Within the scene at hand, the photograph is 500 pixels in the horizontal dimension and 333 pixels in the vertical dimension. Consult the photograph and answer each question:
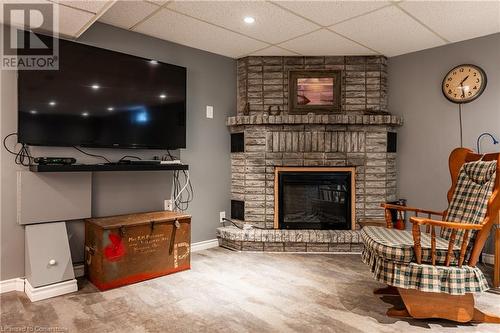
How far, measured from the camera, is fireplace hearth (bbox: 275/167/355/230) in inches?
152

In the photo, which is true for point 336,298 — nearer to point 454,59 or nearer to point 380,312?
point 380,312

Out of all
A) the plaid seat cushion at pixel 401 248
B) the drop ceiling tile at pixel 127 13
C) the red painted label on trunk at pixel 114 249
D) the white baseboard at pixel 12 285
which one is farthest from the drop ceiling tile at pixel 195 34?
the white baseboard at pixel 12 285

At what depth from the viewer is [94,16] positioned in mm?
2404

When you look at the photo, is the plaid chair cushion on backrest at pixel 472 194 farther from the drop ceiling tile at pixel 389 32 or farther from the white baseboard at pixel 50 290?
the white baseboard at pixel 50 290

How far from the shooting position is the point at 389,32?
126 inches

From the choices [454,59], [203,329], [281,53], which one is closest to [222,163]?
[281,53]

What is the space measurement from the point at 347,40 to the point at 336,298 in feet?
8.16

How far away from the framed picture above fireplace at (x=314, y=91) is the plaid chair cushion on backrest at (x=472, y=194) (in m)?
1.72

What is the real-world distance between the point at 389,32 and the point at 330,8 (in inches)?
34.6

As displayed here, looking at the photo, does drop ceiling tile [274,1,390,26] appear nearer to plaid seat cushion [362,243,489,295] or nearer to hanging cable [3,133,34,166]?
plaid seat cushion [362,243,489,295]

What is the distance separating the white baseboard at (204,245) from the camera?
3717mm

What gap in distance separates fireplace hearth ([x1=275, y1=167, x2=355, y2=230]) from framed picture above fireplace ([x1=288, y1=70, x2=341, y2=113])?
29.5 inches

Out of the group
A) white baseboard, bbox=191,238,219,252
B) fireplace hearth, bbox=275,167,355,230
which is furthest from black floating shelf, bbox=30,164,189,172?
fireplace hearth, bbox=275,167,355,230

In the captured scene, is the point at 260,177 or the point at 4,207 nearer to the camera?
the point at 4,207
